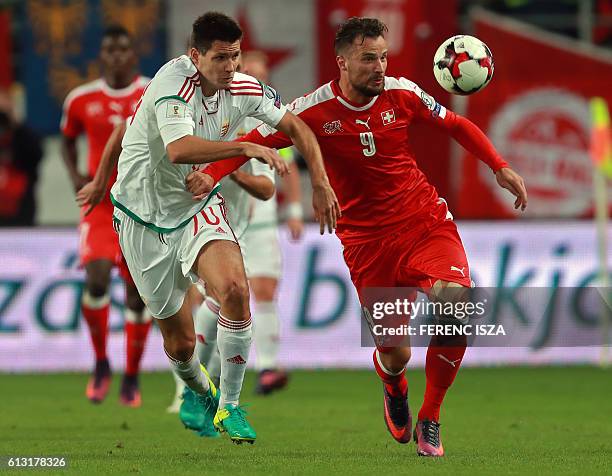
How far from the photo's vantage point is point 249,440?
23.6 ft

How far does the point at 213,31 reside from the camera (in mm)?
Answer: 7074

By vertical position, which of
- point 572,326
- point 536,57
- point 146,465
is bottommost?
point 572,326

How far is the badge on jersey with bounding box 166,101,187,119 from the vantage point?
23.0 feet

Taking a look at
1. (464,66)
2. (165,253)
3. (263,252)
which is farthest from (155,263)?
(263,252)

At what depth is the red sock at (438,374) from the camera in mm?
7418

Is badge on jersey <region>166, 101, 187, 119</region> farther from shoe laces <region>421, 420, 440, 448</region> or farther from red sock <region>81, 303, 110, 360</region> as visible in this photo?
red sock <region>81, 303, 110, 360</region>

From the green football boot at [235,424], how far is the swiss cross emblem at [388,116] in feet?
5.52

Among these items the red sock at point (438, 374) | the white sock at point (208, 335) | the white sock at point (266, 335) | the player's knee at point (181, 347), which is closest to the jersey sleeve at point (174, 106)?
the player's knee at point (181, 347)

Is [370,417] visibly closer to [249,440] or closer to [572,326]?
[249,440]

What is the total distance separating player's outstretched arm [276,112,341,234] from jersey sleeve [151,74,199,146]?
482mm

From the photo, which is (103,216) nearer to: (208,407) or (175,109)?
(208,407)

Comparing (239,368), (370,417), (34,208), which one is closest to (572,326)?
(370,417)

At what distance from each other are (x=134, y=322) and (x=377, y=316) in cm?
288

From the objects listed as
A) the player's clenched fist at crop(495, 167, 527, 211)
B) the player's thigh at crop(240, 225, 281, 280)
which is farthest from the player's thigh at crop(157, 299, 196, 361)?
the player's thigh at crop(240, 225, 281, 280)
